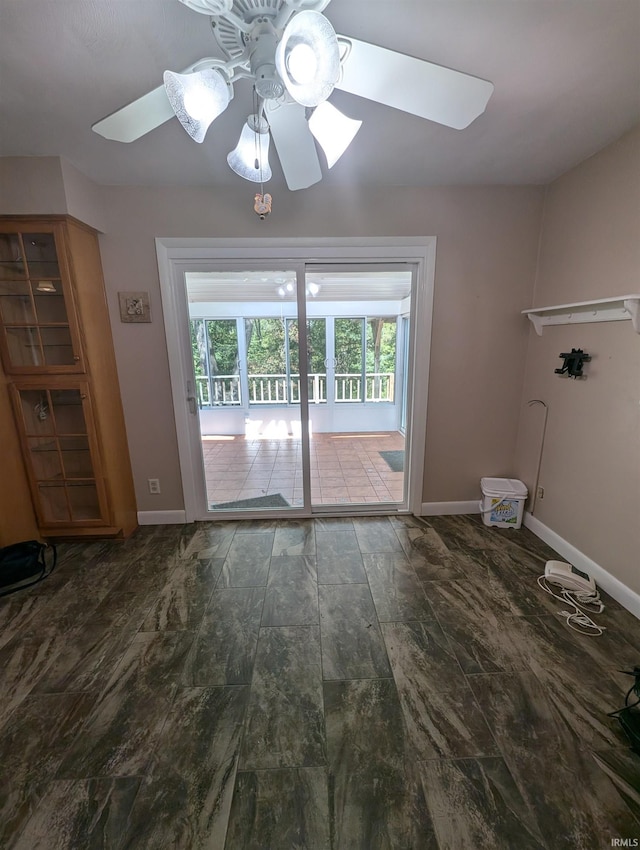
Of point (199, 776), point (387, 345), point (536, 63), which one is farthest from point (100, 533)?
point (387, 345)

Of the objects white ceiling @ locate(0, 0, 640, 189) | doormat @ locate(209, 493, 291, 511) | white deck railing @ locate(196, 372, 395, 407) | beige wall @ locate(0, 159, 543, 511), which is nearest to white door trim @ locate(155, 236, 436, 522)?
beige wall @ locate(0, 159, 543, 511)

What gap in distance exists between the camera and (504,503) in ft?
8.29

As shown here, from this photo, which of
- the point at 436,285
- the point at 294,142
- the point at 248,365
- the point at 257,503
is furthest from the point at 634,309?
the point at 257,503

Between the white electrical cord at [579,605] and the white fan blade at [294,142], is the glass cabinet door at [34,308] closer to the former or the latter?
the white fan blade at [294,142]

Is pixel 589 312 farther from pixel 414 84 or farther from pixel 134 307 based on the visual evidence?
pixel 134 307

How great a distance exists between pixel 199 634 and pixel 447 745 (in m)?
1.15

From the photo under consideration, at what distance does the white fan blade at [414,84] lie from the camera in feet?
2.93

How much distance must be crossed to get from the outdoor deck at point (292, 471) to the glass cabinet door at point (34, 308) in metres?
1.53

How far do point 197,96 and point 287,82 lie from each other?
267mm

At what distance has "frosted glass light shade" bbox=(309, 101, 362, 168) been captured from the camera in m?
1.06

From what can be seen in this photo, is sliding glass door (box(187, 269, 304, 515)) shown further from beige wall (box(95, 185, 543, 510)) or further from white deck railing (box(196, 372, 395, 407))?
beige wall (box(95, 185, 543, 510))

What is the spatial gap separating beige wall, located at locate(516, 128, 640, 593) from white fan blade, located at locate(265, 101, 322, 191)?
162cm

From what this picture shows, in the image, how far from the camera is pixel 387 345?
4957 mm

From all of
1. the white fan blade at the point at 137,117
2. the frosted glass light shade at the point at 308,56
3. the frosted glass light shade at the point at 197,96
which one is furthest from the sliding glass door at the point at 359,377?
the frosted glass light shade at the point at 308,56
